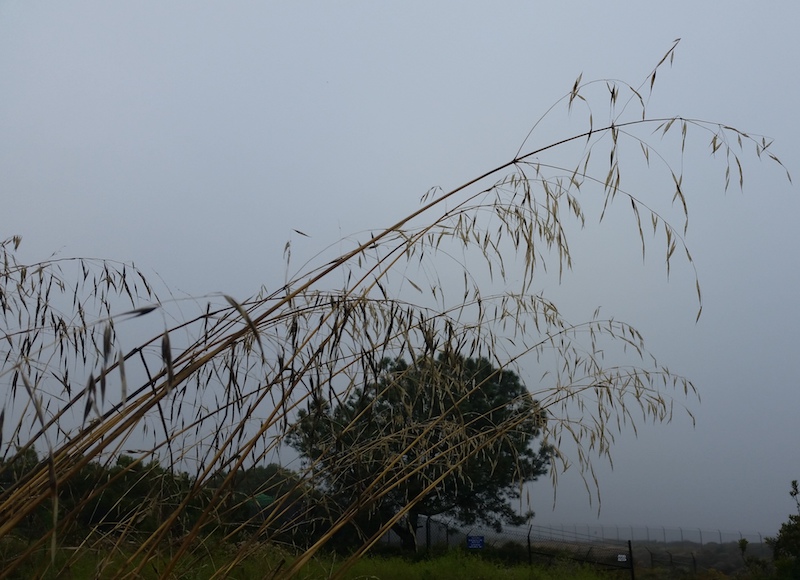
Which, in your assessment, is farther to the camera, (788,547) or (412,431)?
(788,547)

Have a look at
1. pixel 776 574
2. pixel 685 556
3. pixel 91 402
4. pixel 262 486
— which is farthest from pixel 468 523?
pixel 91 402

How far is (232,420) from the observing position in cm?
109

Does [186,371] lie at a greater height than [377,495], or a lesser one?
greater

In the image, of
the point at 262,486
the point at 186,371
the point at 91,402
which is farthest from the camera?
the point at 262,486

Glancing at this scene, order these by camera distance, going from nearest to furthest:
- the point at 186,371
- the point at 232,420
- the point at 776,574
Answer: the point at 186,371, the point at 232,420, the point at 776,574

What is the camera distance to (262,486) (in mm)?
1488

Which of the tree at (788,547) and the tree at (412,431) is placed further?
the tree at (788,547)

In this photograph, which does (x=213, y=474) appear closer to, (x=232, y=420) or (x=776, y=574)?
(x=232, y=420)

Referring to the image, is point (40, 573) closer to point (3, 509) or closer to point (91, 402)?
point (3, 509)

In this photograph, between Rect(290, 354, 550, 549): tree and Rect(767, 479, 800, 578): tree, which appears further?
Rect(767, 479, 800, 578): tree

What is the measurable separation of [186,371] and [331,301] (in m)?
Answer: 0.29

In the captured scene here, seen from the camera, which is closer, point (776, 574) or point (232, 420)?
point (232, 420)

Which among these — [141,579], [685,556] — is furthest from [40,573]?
[685,556]

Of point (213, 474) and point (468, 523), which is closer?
point (213, 474)
